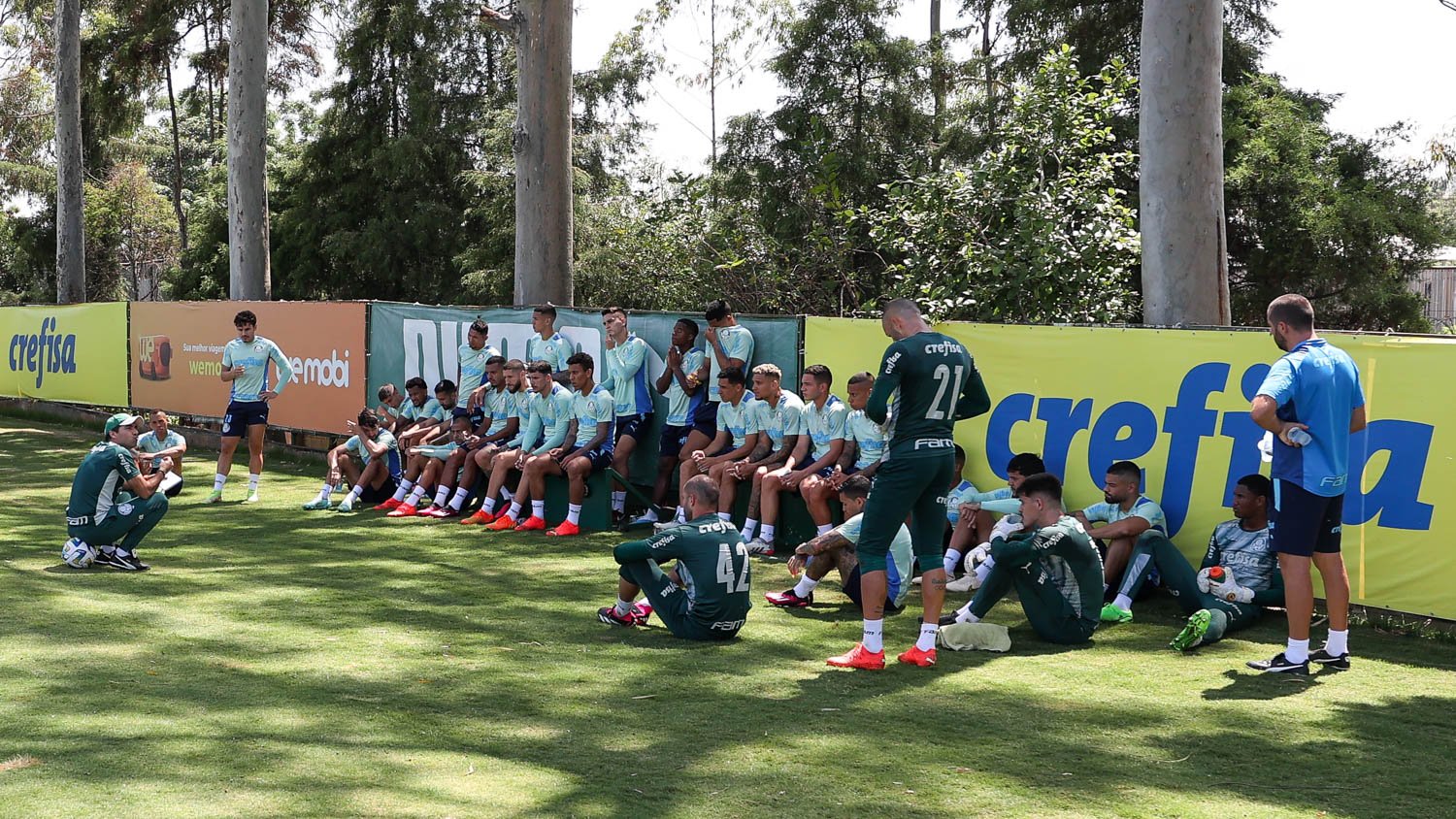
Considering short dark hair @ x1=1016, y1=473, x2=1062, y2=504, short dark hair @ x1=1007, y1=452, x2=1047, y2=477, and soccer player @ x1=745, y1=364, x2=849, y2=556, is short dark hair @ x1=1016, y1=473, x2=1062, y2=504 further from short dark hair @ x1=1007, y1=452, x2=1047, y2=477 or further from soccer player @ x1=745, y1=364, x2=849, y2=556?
soccer player @ x1=745, y1=364, x2=849, y2=556

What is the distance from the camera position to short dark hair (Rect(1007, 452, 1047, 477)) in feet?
30.7

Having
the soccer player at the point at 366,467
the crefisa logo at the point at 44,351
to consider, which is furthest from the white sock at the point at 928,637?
the crefisa logo at the point at 44,351

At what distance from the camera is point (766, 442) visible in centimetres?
1116

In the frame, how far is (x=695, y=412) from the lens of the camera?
11883mm

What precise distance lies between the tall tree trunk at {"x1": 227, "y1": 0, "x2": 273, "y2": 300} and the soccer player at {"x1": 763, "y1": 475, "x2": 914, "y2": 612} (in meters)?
15.1

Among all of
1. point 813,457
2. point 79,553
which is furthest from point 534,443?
point 79,553

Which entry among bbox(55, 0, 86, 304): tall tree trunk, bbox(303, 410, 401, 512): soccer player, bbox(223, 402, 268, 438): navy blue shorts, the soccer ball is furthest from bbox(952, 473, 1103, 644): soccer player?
bbox(55, 0, 86, 304): tall tree trunk

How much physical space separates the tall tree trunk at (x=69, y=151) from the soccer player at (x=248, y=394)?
15834 mm

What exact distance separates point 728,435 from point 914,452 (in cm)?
474

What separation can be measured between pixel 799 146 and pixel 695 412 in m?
12.3

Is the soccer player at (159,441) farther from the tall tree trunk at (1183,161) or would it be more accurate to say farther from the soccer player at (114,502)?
the tall tree trunk at (1183,161)

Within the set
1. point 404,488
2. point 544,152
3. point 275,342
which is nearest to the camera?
point 404,488

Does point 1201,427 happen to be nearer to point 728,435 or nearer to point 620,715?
point 728,435

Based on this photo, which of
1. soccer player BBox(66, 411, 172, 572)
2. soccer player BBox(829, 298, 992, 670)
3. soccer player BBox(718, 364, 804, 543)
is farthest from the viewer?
soccer player BBox(718, 364, 804, 543)
